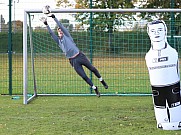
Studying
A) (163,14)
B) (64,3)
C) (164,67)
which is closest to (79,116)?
(164,67)

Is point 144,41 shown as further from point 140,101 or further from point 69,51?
point 69,51

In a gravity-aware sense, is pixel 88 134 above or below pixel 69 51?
below

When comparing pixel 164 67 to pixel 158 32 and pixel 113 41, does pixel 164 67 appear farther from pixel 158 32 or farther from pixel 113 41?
pixel 113 41

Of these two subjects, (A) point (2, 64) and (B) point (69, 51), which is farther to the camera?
(A) point (2, 64)

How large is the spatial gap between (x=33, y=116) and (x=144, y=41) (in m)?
5.34

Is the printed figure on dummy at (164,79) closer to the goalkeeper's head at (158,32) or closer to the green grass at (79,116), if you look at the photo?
the goalkeeper's head at (158,32)

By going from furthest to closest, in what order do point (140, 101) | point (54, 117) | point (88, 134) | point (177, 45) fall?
point (177, 45), point (140, 101), point (54, 117), point (88, 134)

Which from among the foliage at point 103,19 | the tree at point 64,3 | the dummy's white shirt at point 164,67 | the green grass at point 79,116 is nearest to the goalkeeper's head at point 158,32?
the dummy's white shirt at point 164,67

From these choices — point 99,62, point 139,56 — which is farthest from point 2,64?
point 139,56

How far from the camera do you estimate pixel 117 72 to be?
1390cm

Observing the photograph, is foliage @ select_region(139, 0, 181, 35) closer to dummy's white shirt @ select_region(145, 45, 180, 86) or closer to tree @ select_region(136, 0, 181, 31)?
tree @ select_region(136, 0, 181, 31)

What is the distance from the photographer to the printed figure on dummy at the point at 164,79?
7.69 metres

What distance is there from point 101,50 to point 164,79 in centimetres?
555

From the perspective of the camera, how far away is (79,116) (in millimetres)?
9031
